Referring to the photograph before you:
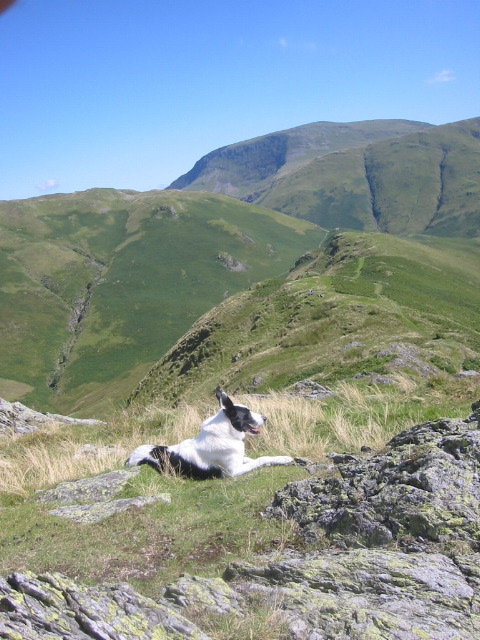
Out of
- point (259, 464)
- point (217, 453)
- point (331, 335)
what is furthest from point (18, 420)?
point (331, 335)

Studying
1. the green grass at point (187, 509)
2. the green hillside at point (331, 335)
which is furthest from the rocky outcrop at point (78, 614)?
the green hillside at point (331, 335)

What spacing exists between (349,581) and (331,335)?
38.1 m

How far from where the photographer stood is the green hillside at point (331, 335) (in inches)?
1204

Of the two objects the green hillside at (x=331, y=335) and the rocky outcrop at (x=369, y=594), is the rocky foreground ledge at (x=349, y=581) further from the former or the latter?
the green hillside at (x=331, y=335)

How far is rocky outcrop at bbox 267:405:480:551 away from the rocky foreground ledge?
1 centimetres

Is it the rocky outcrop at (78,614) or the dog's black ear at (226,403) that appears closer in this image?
the rocky outcrop at (78,614)

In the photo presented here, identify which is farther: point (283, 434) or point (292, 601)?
point (283, 434)

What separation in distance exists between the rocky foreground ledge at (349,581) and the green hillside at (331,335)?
53.2 feet

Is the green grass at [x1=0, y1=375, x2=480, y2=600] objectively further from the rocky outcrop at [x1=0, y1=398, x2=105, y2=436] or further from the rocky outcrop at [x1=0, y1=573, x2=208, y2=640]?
the rocky outcrop at [x1=0, y1=398, x2=105, y2=436]

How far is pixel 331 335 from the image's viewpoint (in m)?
42.2

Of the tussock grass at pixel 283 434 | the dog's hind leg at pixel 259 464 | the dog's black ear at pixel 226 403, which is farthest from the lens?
the tussock grass at pixel 283 434

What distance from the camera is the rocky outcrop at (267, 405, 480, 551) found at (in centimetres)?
528

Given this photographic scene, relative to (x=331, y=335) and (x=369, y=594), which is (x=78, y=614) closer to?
(x=369, y=594)

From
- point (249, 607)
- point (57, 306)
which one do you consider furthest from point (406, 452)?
point (57, 306)
